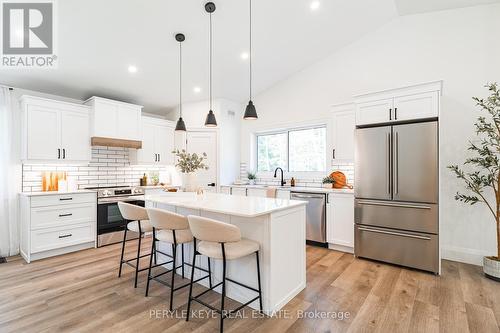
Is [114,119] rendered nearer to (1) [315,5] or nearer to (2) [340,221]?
(1) [315,5]

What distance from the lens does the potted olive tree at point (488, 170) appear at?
3.04m

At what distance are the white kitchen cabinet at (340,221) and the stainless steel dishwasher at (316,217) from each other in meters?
0.08

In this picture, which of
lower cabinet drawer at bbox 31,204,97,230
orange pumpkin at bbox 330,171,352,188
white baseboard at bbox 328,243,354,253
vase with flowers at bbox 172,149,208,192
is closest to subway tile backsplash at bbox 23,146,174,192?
lower cabinet drawer at bbox 31,204,97,230

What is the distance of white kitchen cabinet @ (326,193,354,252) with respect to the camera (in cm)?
399

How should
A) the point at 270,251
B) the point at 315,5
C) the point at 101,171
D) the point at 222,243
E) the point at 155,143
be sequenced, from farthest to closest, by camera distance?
the point at 155,143 → the point at 101,171 → the point at 315,5 → the point at 270,251 → the point at 222,243

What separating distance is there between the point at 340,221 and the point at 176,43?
3.82m

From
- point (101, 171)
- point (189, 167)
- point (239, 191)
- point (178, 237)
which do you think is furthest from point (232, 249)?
point (101, 171)

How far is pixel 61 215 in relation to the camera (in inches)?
158

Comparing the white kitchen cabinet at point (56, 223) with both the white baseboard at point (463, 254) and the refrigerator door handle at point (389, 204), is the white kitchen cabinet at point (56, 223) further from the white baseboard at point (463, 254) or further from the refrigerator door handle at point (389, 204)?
the white baseboard at point (463, 254)

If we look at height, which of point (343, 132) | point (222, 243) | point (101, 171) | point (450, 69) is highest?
point (450, 69)

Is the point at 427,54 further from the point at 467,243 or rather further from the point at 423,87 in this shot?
the point at 467,243

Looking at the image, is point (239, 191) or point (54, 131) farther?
point (239, 191)

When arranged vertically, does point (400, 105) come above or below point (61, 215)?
above


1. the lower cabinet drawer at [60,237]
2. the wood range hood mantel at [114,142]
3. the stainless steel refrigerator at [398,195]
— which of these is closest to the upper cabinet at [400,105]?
the stainless steel refrigerator at [398,195]
